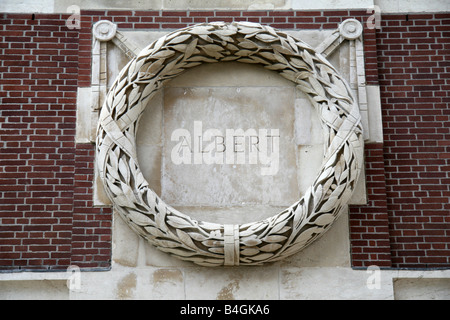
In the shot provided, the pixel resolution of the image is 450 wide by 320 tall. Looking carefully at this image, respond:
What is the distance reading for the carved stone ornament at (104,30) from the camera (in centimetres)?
763

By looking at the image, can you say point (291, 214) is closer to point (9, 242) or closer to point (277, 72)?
point (277, 72)

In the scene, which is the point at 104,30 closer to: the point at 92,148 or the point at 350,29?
the point at 92,148

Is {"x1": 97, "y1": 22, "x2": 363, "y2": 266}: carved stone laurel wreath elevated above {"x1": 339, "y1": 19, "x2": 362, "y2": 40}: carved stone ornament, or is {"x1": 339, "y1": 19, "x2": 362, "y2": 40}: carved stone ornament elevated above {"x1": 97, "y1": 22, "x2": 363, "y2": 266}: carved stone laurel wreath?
{"x1": 339, "y1": 19, "x2": 362, "y2": 40}: carved stone ornament

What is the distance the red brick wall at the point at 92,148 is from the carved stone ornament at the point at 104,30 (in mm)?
109

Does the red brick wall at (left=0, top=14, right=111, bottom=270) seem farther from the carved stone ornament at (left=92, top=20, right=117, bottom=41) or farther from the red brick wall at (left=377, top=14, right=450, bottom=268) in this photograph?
the red brick wall at (left=377, top=14, right=450, bottom=268)

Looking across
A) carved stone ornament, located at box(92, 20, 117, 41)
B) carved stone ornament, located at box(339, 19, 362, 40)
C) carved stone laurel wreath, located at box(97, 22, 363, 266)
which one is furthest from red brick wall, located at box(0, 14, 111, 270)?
carved stone ornament, located at box(339, 19, 362, 40)

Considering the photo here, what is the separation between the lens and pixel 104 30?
25.1 feet

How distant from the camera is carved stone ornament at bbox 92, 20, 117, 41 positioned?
763cm

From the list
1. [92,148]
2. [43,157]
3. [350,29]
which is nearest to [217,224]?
[92,148]

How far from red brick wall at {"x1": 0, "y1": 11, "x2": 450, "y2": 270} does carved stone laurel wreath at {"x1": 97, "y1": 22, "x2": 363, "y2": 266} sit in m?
0.36

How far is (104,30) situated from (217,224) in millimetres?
2155

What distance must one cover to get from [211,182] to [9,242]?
1.87 meters

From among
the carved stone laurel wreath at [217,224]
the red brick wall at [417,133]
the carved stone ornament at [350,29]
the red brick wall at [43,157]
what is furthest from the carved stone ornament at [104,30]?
the red brick wall at [417,133]

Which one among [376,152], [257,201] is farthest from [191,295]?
[376,152]
